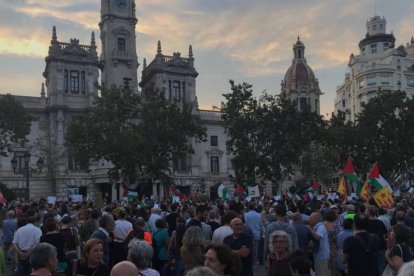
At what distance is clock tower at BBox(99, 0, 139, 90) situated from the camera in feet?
191

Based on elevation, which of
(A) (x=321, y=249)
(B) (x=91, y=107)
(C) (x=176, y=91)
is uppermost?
(C) (x=176, y=91)

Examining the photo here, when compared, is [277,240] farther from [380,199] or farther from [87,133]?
[87,133]

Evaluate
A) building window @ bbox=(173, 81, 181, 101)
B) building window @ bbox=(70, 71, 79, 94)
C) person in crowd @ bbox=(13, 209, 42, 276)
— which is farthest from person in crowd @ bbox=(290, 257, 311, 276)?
building window @ bbox=(173, 81, 181, 101)

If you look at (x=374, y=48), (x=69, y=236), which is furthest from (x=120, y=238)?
(x=374, y=48)

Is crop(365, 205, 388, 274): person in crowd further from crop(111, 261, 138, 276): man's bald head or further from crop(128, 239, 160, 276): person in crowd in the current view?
crop(111, 261, 138, 276): man's bald head

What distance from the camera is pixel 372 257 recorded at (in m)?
9.15

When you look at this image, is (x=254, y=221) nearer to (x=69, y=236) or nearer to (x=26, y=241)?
(x=69, y=236)

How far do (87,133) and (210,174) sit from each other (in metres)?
28.2

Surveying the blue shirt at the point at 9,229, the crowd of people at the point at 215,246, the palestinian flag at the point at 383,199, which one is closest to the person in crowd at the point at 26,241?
the crowd of people at the point at 215,246

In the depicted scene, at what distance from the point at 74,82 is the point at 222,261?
51837mm

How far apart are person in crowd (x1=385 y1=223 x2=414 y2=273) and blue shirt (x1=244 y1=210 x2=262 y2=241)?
6.67 metres

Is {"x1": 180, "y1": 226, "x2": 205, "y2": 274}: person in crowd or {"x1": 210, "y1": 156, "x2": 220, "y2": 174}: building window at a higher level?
{"x1": 210, "y1": 156, "x2": 220, "y2": 174}: building window

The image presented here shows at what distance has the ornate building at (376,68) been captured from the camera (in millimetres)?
87125

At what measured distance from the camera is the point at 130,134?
1342 inches
